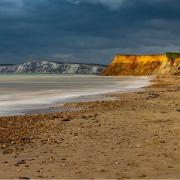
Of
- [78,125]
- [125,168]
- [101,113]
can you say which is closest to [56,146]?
[125,168]

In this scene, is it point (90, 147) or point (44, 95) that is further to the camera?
point (44, 95)

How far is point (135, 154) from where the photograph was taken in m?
12.1

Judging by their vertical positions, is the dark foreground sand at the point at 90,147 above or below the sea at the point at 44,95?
below

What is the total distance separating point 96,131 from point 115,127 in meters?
1.21

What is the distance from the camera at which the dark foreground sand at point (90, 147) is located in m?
10.3

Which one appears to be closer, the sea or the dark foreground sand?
the dark foreground sand

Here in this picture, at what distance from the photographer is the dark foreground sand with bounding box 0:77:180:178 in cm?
1030

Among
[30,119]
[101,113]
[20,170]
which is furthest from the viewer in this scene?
[101,113]

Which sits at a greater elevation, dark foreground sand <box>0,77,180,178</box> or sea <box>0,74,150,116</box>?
sea <box>0,74,150,116</box>

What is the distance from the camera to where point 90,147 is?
13.1 metres

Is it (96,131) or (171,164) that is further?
(96,131)

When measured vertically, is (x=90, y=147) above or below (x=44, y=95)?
below

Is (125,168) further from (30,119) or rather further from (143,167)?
(30,119)

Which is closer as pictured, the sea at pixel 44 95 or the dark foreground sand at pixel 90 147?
the dark foreground sand at pixel 90 147
